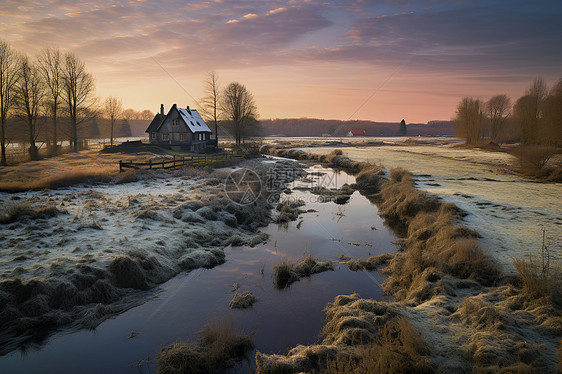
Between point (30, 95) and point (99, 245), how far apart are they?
42.7 metres

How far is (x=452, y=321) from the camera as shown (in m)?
7.76

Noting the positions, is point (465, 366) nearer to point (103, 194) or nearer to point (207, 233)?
point (207, 233)

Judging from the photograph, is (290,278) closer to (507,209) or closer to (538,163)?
(507,209)

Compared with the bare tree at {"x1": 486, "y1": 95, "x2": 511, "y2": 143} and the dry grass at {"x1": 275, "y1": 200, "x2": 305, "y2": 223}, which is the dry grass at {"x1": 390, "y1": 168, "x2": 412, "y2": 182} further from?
the bare tree at {"x1": 486, "y1": 95, "x2": 511, "y2": 143}

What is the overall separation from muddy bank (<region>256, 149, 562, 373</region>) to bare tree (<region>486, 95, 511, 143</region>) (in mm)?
87761

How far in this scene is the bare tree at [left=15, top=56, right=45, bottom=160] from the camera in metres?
39.2

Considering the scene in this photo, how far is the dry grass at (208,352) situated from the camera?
22.6ft

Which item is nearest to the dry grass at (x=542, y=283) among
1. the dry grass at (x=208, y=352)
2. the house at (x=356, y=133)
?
the dry grass at (x=208, y=352)

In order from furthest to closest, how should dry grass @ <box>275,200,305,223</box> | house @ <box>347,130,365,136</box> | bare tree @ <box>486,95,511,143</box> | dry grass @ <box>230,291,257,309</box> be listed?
house @ <box>347,130,365,136</box> → bare tree @ <box>486,95,511,143</box> → dry grass @ <box>275,200,305,223</box> → dry grass @ <box>230,291,257,309</box>

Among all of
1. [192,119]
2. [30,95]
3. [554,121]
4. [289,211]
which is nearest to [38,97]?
[30,95]

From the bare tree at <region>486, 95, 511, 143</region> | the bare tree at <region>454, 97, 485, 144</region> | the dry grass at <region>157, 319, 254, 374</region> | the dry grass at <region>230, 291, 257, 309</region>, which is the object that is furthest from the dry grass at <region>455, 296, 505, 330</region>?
the bare tree at <region>486, 95, 511, 143</region>

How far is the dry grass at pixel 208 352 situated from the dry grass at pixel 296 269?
3.54 meters

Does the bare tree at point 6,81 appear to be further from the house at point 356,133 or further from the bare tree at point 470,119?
the house at point 356,133

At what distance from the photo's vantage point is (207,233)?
15633 millimetres
